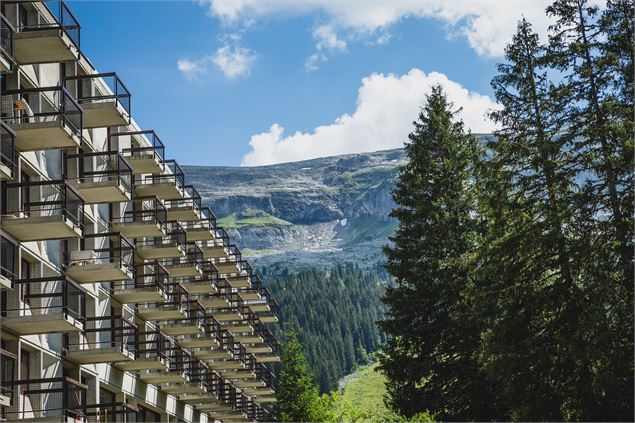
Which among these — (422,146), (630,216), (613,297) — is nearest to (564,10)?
(630,216)

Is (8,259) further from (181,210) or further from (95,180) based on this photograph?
(181,210)

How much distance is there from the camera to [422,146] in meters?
52.9

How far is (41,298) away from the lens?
107 ft

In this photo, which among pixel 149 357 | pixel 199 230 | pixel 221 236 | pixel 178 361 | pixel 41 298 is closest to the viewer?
pixel 41 298

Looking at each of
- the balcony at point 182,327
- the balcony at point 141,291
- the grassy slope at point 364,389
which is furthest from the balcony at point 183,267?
the grassy slope at point 364,389

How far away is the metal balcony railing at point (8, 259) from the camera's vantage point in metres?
30.1

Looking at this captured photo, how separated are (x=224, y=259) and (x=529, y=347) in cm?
4004

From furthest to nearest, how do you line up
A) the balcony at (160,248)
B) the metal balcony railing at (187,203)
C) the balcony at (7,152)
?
1. the metal balcony railing at (187,203)
2. the balcony at (160,248)
3. the balcony at (7,152)

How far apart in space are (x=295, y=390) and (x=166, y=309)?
40.0 m

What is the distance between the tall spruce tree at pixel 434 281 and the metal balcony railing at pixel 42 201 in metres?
19.5

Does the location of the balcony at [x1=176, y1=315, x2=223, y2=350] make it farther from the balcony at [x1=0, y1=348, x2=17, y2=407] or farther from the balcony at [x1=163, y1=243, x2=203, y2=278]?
the balcony at [x1=0, y1=348, x2=17, y2=407]

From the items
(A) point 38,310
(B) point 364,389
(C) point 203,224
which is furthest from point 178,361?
(B) point 364,389

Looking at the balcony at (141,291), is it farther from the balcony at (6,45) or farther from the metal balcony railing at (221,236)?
the metal balcony railing at (221,236)

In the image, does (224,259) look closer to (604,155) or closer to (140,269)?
(140,269)
